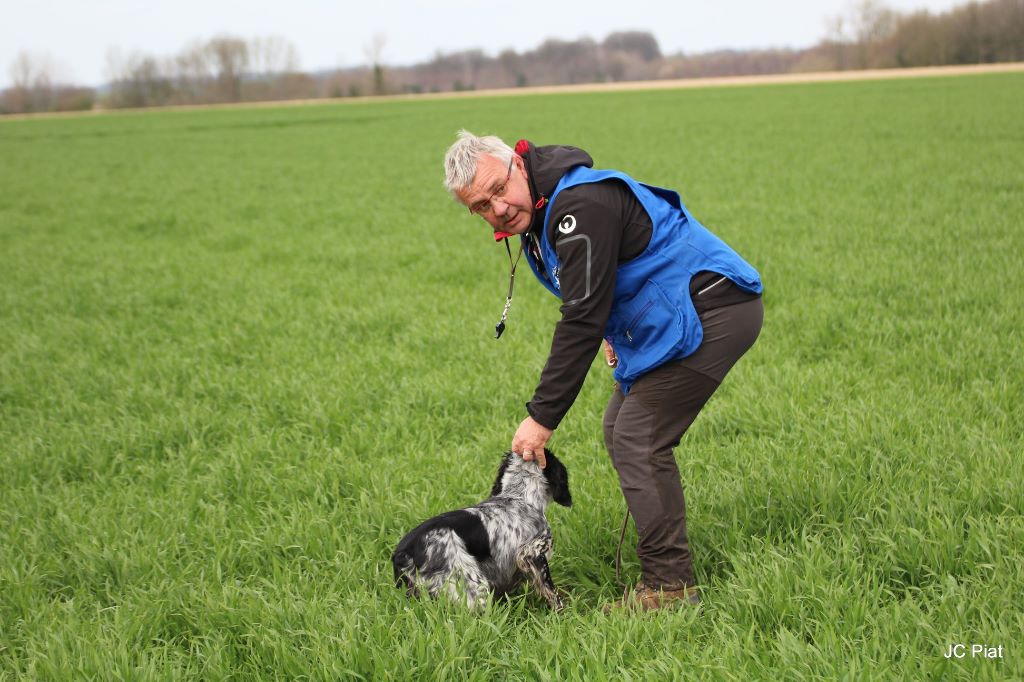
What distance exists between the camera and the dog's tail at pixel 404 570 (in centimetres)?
344

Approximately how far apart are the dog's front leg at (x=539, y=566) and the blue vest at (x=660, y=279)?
838 millimetres

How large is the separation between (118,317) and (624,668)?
803cm

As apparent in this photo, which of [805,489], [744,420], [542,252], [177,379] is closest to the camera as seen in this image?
[542,252]

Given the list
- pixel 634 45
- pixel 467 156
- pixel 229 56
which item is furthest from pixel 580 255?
pixel 634 45

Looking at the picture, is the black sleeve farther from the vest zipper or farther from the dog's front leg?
the dog's front leg

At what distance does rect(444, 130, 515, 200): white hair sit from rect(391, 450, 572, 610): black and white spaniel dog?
4.38 feet

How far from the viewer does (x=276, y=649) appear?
3205 mm

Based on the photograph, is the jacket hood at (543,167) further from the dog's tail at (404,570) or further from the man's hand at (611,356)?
the dog's tail at (404,570)

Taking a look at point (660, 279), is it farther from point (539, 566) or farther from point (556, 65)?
point (556, 65)

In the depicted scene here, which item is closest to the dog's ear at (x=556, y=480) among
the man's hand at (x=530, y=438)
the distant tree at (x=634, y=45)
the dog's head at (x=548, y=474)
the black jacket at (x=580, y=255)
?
the dog's head at (x=548, y=474)

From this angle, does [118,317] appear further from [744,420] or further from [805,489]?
[805,489]

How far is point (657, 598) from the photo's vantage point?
3.45m

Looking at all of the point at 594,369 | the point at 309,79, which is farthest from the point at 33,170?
the point at 309,79

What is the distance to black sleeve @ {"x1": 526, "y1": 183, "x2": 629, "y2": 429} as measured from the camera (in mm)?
3141
